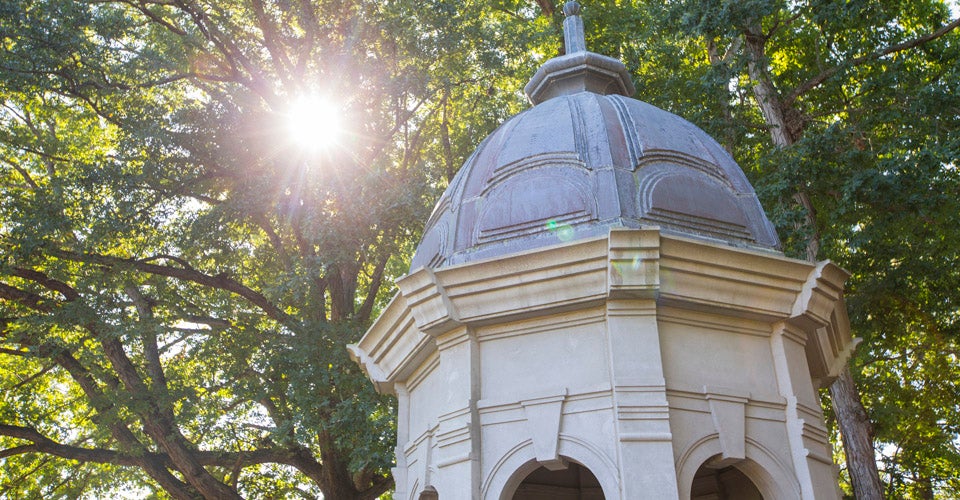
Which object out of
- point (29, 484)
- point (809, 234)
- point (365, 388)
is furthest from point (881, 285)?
point (29, 484)

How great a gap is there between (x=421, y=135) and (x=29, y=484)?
11.2 metres

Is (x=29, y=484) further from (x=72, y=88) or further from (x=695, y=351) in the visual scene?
(x=695, y=351)

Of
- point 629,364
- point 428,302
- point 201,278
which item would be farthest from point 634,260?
point 201,278

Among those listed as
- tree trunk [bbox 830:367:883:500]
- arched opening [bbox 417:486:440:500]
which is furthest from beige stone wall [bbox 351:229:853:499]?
tree trunk [bbox 830:367:883:500]

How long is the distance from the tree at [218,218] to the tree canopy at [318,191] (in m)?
0.06

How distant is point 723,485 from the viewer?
26.2ft

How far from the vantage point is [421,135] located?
1911 centimetres

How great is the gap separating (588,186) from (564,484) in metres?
3.51

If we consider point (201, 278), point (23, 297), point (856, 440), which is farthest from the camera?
point (201, 278)

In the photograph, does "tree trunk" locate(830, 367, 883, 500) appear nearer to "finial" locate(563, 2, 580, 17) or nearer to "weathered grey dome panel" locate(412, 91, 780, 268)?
"finial" locate(563, 2, 580, 17)

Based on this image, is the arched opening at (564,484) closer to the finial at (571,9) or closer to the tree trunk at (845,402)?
the finial at (571,9)

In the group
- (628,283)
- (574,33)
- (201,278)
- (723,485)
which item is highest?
(201,278)

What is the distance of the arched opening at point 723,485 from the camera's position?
306 inches

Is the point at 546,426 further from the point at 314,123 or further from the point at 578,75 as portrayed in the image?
the point at 314,123
